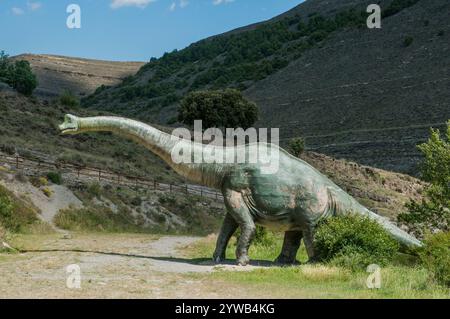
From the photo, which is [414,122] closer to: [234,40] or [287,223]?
[287,223]

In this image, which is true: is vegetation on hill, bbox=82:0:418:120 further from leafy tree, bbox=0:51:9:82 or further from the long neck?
the long neck

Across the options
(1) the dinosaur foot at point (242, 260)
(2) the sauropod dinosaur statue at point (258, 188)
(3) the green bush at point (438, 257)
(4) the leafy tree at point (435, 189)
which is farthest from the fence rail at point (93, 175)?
(3) the green bush at point (438, 257)

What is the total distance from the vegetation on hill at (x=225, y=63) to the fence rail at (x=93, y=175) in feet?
181

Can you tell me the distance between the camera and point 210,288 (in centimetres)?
1218

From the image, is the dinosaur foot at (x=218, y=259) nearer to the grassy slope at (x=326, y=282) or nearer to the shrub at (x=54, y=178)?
the grassy slope at (x=326, y=282)

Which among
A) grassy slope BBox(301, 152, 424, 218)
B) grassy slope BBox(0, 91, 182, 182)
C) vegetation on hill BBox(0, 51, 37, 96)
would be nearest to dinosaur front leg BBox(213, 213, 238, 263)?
grassy slope BBox(0, 91, 182, 182)

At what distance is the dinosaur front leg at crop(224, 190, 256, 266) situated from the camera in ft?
51.4

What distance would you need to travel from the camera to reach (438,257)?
13.2 m

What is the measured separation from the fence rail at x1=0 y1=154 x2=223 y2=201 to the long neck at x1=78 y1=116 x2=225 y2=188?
71.1ft

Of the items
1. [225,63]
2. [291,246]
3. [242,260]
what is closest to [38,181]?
[291,246]

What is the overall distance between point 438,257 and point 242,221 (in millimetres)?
4416

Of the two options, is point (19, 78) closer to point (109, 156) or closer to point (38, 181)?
point (109, 156)
